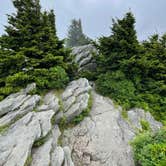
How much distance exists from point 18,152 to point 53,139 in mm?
2390

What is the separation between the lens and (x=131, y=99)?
666 inches

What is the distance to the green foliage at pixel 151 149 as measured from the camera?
10452mm

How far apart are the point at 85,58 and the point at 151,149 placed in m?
11.7

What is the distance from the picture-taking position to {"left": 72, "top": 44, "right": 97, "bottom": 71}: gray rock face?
20500 millimetres

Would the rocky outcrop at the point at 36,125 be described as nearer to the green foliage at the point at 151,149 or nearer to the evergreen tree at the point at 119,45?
the green foliage at the point at 151,149

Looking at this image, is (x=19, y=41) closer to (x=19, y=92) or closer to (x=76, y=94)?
(x=19, y=92)

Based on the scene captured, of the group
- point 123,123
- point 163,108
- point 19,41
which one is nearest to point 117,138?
point 123,123

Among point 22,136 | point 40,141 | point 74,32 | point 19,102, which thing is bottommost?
point 40,141

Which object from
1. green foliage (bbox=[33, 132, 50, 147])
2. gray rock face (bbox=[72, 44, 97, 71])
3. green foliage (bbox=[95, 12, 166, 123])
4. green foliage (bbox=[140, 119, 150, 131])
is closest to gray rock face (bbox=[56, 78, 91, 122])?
green foliage (bbox=[95, 12, 166, 123])

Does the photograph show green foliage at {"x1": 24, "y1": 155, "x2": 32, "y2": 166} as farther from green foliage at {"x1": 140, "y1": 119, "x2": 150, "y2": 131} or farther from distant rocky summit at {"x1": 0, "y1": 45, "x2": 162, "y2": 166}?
green foliage at {"x1": 140, "y1": 119, "x2": 150, "y2": 131}

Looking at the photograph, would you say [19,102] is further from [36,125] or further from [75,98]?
[75,98]

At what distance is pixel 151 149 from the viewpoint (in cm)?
1087

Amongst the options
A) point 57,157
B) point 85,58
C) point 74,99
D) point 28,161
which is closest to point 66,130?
point 74,99

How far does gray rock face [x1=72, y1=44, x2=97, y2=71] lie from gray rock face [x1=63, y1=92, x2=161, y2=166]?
5451 millimetres
